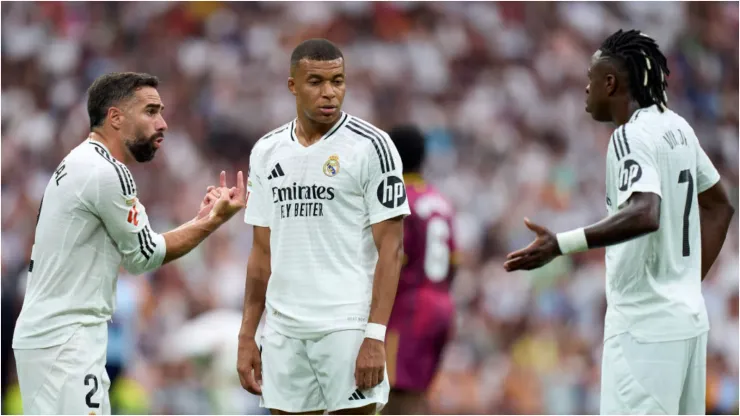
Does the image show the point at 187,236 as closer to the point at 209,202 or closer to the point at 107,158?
the point at 209,202

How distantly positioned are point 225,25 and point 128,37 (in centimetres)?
135

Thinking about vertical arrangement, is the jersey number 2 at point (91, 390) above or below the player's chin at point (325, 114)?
below

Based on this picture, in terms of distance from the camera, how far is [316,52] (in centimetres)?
534

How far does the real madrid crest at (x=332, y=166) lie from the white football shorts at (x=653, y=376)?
4.77 ft

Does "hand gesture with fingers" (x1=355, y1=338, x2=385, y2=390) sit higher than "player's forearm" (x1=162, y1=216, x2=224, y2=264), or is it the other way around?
"player's forearm" (x1=162, y1=216, x2=224, y2=264)

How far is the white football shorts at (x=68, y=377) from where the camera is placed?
533 cm

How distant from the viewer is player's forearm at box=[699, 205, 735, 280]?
571 centimetres

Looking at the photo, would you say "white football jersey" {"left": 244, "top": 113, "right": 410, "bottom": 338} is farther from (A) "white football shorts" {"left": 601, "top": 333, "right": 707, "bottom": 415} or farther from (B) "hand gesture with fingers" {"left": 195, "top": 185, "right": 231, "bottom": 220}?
(A) "white football shorts" {"left": 601, "top": 333, "right": 707, "bottom": 415}

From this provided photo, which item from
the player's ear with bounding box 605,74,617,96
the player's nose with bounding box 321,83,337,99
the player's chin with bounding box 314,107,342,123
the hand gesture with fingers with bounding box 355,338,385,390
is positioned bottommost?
the hand gesture with fingers with bounding box 355,338,385,390

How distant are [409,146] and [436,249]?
0.69 meters

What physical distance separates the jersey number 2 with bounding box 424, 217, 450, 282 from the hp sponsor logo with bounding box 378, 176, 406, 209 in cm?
244

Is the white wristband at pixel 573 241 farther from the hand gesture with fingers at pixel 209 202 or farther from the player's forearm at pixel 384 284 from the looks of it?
the hand gesture with fingers at pixel 209 202

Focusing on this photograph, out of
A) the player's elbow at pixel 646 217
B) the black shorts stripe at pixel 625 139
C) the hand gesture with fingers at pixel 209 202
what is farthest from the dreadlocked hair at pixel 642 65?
the hand gesture with fingers at pixel 209 202

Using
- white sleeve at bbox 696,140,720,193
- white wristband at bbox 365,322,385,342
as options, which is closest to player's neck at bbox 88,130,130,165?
white wristband at bbox 365,322,385,342
